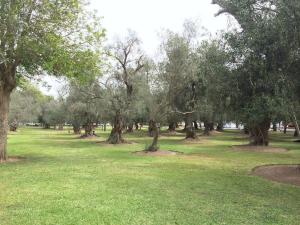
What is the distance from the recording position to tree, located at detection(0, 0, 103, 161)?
2028cm

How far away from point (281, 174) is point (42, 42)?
41.8 feet

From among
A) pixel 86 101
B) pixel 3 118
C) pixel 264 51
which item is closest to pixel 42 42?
pixel 3 118

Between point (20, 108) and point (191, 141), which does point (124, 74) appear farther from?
point (20, 108)

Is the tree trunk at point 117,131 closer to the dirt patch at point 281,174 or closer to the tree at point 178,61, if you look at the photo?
the tree at point 178,61

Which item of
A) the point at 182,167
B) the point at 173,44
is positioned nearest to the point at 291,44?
the point at 182,167

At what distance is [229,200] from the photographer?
41.1 feet

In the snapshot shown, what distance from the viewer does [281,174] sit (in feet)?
59.7

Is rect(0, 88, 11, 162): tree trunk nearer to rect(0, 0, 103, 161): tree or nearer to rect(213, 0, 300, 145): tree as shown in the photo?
rect(0, 0, 103, 161): tree

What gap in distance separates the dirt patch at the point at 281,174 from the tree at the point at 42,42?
1031cm

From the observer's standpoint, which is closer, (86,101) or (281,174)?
(281,174)

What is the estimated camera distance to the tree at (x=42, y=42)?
2028 cm

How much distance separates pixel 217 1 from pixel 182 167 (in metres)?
8.04

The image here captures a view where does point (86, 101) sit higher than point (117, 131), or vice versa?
point (86, 101)

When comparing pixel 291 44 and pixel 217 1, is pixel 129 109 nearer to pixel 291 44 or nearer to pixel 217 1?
pixel 217 1
